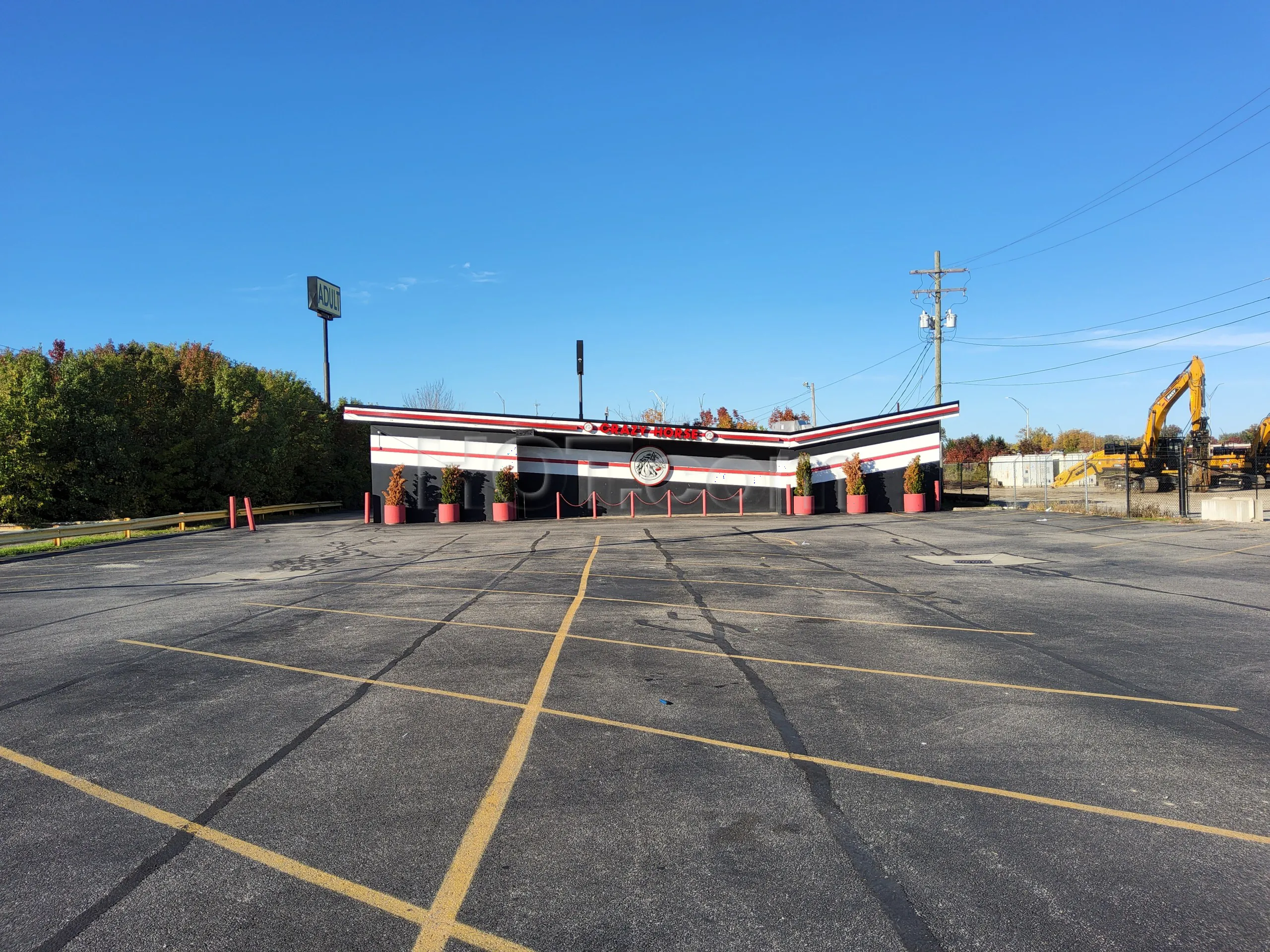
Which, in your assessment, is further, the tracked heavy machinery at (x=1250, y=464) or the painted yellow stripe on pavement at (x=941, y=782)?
the tracked heavy machinery at (x=1250, y=464)

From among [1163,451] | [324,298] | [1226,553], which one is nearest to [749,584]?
[1226,553]

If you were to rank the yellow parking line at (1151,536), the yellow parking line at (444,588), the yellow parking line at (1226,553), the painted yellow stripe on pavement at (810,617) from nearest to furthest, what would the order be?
the painted yellow stripe on pavement at (810,617) < the yellow parking line at (444,588) < the yellow parking line at (1226,553) < the yellow parking line at (1151,536)

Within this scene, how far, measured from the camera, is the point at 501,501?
95.3 ft

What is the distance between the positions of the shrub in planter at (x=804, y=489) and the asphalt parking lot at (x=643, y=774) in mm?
18707

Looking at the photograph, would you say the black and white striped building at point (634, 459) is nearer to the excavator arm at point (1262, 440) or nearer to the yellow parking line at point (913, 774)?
the excavator arm at point (1262, 440)

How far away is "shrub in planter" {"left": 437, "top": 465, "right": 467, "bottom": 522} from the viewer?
1125 inches

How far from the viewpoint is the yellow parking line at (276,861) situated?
326 centimetres

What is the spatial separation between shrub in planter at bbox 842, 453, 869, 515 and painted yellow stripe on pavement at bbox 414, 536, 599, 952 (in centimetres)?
2465

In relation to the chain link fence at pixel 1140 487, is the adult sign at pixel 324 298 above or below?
above

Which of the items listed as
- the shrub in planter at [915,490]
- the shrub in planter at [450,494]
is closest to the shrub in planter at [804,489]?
the shrub in planter at [915,490]

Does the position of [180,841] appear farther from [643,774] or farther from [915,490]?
[915,490]

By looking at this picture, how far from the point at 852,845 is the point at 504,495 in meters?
25.8

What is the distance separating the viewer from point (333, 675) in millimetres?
7430

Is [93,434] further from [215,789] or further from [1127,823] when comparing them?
[1127,823]
